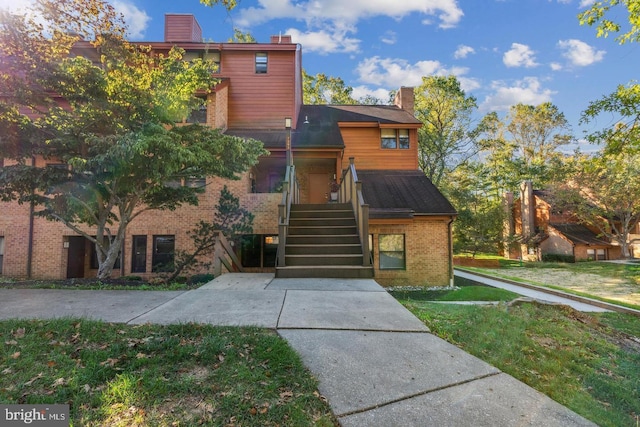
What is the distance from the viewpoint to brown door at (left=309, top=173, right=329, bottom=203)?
1478cm

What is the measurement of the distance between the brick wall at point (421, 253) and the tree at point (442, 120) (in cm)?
1273

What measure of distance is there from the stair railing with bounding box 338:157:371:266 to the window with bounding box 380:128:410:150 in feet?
17.7

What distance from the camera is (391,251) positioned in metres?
11.8

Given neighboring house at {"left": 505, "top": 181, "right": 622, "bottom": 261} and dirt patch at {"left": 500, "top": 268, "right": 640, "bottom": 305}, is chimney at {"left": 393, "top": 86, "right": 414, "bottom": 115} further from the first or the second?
neighboring house at {"left": 505, "top": 181, "right": 622, "bottom": 261}

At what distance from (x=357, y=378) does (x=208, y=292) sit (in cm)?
362

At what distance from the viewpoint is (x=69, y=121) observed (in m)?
6.31

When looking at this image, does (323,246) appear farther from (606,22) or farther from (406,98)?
(406,98)

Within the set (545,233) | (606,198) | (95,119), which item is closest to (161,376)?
(95,119)

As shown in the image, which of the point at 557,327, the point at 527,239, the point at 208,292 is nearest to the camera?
the point at 557,327

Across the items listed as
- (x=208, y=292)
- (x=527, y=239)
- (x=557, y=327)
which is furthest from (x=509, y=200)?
(x=208, y=292)

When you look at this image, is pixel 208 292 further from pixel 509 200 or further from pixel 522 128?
pixel 522 128

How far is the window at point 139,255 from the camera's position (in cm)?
1117

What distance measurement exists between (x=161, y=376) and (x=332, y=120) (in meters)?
14.5

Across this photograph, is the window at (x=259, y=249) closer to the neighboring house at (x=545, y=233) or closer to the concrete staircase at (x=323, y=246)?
the concrete staircase at (x=323, y=246)
